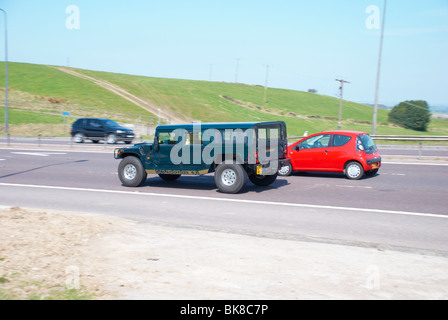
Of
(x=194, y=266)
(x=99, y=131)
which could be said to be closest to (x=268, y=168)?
(x=194, y=266)

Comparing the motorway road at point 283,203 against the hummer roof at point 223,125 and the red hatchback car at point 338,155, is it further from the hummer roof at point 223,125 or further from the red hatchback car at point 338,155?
the hummer roof at point 223,125

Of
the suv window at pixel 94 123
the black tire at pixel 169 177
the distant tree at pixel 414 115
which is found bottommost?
the black tire at pixel 169 177

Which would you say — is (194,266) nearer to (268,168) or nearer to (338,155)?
(268,168)

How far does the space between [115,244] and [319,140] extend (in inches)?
390

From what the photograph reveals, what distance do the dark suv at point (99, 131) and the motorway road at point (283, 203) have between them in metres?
14.4

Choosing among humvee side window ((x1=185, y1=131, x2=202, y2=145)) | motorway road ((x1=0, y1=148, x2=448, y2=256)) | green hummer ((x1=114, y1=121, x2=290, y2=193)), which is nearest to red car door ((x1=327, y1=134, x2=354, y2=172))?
motorway road ((x1=0, y1=148, x2=448, y2=256))

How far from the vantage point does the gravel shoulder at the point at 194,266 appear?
16.4ft

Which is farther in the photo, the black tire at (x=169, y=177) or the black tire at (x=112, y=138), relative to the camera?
the black tire at (x=112, y=138)

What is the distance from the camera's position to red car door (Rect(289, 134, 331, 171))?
49.2 ft

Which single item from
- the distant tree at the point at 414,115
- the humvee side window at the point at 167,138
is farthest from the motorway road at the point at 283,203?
the distant tree at the point at 414,115

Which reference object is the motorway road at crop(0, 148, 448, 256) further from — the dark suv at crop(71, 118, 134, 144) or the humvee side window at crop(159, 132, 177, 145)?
the dark suv at crop(71, 118, 134, 144)

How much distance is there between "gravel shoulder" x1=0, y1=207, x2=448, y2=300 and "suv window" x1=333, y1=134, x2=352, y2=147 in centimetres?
814

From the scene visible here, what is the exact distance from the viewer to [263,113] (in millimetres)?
80500

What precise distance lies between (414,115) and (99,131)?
233ft
